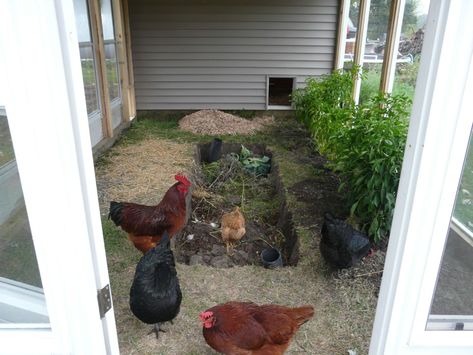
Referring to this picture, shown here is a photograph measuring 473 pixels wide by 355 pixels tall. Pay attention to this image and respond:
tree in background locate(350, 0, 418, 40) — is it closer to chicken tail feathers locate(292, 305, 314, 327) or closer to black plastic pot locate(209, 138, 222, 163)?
black plastic pot locate(209, 138, 222, 163)

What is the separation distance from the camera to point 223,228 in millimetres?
3422

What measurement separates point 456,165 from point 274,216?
3.29 metres

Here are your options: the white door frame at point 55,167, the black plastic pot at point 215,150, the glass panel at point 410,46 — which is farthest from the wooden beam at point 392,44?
the white door frame at point 55,167

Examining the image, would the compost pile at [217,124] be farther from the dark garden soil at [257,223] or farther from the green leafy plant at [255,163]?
the dark garden soil at [257,223]

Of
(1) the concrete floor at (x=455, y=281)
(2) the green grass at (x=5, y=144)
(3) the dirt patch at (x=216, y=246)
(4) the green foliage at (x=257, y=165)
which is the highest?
(2) the green grass at (x=5, y=144)

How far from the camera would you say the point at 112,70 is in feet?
19.8

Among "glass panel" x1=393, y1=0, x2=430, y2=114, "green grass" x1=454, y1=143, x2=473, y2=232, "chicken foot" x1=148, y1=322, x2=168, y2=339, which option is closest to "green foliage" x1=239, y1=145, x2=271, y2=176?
"glass panel" x1=393, y1=0, x2=430, y2=114

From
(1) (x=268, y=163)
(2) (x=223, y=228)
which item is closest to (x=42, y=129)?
(2) (x=223, y=228)

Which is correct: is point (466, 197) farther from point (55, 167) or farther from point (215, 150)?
point (215, 150)

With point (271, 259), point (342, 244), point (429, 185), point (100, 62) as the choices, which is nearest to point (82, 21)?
point (100, 62)

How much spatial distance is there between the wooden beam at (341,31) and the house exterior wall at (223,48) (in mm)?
156

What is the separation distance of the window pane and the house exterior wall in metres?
2.33

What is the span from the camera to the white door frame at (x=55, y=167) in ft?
3.05

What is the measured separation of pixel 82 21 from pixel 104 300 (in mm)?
4563
